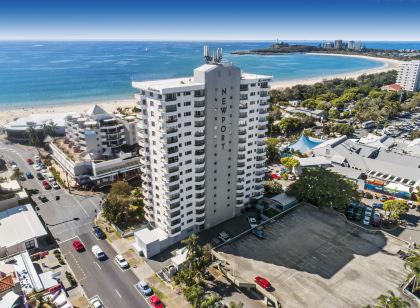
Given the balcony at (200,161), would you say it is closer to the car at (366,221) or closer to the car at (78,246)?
the car at (78,246)

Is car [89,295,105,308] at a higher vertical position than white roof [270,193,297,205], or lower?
lower

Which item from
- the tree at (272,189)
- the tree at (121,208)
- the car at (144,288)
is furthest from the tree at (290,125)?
the car at (144,288)

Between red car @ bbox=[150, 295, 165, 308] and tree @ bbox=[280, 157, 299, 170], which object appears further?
tree @ bbox=[280, 157, 299, 170]

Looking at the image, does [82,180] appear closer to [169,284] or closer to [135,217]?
[135,217]

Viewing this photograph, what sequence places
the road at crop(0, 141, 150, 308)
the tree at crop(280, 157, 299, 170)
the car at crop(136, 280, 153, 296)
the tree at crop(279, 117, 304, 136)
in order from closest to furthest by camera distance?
the car at crop(136, 280, 153, 296) < the road at crop(0, 141, 150, 308) < the tree at crop(280, 157, 299, 170) < the tree at crop(279, 117, 304, 136)

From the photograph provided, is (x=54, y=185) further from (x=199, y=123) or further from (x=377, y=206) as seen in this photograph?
(x=377, y=206)

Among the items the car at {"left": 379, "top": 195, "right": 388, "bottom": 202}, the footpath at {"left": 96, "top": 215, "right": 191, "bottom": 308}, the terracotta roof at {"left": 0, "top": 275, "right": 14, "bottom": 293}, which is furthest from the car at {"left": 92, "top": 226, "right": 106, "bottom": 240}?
the car at {"left": 379, "top": 195, "right": 388, "bottom": 202}

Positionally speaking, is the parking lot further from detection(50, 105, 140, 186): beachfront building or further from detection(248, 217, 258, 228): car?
detection(50, 105, 140, 186): beachfront building
